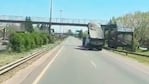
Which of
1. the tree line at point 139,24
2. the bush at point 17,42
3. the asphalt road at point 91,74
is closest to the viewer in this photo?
the asphalt road at point 91,74

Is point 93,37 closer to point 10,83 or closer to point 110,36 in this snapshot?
point 110,36

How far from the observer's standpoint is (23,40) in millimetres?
39875

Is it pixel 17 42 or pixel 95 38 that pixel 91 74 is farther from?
pixel 95 38

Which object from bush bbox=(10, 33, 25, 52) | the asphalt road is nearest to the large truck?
bush bbox=(10, 33, 25, 52)

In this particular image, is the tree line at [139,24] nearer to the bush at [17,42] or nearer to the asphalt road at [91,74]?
the bush at [17,42]

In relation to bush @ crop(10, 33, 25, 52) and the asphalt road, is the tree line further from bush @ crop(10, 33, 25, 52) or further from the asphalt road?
the asphalt road

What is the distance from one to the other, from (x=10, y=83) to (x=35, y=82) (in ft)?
3.21

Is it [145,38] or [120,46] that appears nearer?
[120,46]

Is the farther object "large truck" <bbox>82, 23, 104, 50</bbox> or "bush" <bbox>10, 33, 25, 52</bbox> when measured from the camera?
"large truck" <bbox>82, 23, 104, 50</bbox>

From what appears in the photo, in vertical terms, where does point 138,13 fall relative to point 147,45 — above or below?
above

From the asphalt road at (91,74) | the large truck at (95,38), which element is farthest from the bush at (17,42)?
the large truck at (95,38)

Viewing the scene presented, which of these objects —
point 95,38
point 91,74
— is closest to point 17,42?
point 91,74

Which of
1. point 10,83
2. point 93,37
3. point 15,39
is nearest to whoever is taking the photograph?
point 10,83

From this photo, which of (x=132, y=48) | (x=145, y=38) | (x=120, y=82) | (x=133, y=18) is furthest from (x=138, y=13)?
(x=120, y=82)
